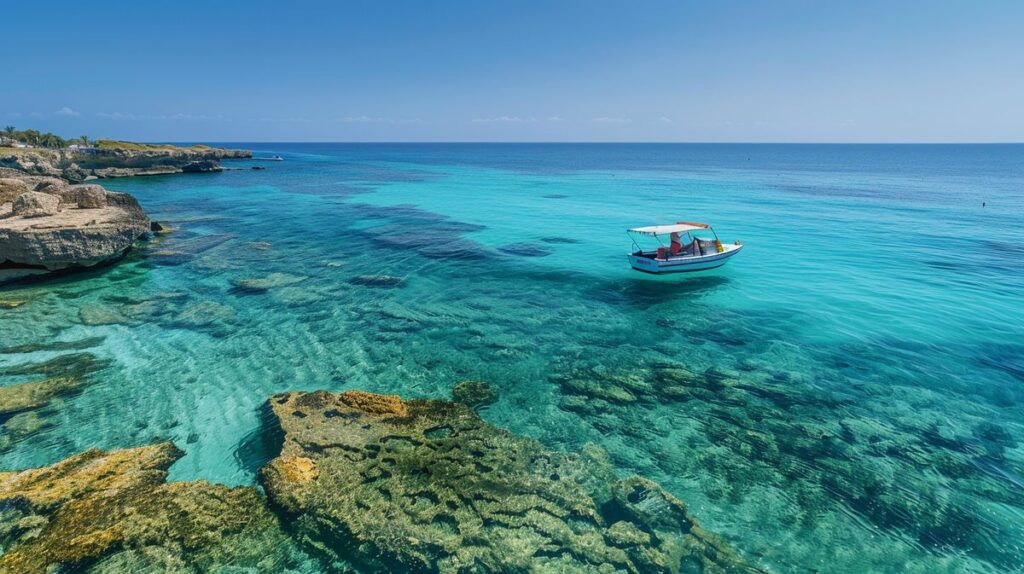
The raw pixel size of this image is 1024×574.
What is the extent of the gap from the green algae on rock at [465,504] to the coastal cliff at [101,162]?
8382 cm

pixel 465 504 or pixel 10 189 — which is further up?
pixel 10 189

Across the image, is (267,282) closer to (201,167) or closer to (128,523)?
(128,523)

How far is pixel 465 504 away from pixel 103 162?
10785cm

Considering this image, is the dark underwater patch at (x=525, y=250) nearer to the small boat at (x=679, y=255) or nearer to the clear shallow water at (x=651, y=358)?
the clear shallow water at (x=651, y=358)

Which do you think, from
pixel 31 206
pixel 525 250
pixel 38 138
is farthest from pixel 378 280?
pixel 38 138

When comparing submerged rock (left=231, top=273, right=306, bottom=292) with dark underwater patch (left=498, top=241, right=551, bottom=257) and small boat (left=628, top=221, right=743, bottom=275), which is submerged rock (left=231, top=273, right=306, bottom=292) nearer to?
dark underwater patch (left=498, top=241, right=551, bottom=257)

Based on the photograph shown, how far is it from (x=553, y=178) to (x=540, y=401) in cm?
8708

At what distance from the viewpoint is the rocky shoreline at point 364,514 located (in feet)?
30.0

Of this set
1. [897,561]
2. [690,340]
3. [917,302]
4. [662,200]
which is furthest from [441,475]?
[662,200]

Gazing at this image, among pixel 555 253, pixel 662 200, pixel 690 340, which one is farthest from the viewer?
pixel 662 200

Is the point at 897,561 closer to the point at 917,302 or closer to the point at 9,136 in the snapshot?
the point at 917,302

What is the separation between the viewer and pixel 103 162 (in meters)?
83.4

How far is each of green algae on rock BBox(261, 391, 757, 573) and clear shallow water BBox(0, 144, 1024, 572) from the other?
3.47 feet

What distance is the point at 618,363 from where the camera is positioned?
1778 cm
